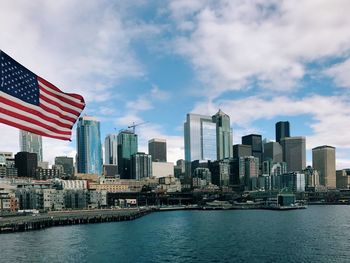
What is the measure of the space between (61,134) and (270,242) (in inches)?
3351

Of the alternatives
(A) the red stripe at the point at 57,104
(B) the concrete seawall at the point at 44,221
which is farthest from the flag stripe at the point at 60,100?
(B) the concrete seawall at the point at 44,221

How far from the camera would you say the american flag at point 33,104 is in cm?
1919

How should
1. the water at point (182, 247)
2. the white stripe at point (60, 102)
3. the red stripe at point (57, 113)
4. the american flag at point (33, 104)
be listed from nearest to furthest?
the american flag at point (33, 104)
the red stripe at point (57, 113)
the white stripe at point (60, 102)
the water at point (182, 247)

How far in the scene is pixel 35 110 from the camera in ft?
69.4

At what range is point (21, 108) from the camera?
20.2 metres

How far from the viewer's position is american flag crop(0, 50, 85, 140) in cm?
1919

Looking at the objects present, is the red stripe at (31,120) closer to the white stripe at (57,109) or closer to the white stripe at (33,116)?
the white stripe at (33,116)

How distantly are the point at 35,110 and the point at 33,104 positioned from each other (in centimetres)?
32

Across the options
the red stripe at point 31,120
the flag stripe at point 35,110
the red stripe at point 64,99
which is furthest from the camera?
the red stripe at point 64,99

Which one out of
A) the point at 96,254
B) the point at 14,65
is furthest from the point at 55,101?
the point at 96,254

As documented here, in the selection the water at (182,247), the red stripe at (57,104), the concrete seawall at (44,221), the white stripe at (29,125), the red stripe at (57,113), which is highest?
the red stripe at (57,104)

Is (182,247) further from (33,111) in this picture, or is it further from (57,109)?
(33,111)

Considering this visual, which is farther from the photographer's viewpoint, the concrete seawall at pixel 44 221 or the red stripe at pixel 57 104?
the concrete seawall at pixel 44 221

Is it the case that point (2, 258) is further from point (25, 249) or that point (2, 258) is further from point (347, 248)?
point (347, 248)
